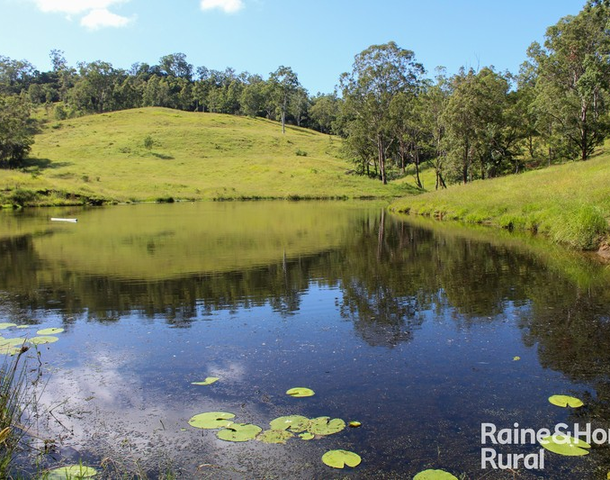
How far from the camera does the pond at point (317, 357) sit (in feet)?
19.5

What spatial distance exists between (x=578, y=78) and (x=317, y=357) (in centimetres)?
5050

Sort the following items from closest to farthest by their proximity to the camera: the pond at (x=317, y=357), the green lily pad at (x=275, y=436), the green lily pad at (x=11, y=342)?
the pond at (x=317, y=357), the green lily pad at (x=275, y=436), the green lily pad at (x=11, y=342)

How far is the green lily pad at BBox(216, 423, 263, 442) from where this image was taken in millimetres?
6191

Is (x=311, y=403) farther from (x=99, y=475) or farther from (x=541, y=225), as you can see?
(x=541, y=225)

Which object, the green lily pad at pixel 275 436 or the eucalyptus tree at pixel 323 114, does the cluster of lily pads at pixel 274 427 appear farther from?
the eucalyptus tree at pixel 323 114

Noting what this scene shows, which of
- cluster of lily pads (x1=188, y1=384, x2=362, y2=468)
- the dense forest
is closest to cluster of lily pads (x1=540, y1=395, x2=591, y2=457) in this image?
cluster of lily pads (x1=188, y1=384, x2=362, y2=468)

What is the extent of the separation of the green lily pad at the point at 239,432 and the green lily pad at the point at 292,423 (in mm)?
222

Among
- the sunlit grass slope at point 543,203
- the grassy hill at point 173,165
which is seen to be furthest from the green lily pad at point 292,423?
the grassy hill at point 173,165

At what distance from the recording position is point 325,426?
6.43 m

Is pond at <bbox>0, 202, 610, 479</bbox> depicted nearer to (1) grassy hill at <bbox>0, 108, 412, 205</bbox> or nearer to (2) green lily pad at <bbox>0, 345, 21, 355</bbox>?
(2) green lily pad at <bbox>0, 345, 21, 355</bbox>

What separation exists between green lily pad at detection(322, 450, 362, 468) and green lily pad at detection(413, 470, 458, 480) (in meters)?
0.68

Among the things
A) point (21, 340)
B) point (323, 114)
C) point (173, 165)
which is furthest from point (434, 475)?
point (323, 114)

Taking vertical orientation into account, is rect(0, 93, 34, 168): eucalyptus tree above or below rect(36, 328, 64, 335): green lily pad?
above

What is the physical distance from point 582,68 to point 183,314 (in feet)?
165
